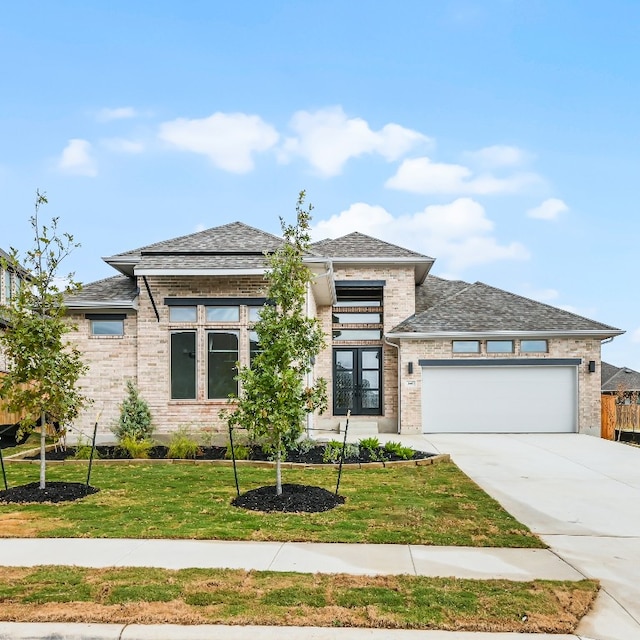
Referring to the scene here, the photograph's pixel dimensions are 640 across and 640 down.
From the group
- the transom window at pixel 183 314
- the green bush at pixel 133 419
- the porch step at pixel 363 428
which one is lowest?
the porch step at pixel 363 428

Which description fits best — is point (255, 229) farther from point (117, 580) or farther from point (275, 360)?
point (117, 580)

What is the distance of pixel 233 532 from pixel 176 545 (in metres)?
0.71

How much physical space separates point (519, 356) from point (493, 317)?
61.4 inches

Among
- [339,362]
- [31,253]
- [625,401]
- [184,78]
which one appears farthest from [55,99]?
[625,401]

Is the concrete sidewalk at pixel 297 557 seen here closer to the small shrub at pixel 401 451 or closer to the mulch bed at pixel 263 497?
the mulch bed at pixel 263 497

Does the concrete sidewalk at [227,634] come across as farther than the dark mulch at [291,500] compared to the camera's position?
No

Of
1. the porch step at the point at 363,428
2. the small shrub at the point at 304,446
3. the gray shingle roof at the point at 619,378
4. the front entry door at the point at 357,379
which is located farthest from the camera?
the gray shingle roof at the point at 619,378

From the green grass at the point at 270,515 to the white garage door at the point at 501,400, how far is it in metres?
8.33

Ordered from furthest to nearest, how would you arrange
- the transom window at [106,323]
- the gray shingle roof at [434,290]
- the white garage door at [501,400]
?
the gray shingle roof at [434,290] < the white garage door at [501,400] < the transom window at [106,323]

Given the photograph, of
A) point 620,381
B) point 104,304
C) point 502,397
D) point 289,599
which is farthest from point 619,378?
point 289,599

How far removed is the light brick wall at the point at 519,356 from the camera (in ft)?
62.9

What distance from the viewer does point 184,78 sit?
16.2 meters

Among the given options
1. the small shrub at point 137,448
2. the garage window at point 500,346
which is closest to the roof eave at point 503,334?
the garage window at point 500,346

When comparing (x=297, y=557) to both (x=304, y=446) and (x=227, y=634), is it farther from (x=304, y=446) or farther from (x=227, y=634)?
(x=304, y=446)
